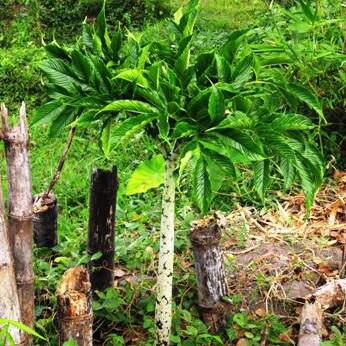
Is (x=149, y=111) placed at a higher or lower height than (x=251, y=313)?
higher

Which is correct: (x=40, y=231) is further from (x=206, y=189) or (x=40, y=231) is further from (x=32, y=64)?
(x=32, y=64)

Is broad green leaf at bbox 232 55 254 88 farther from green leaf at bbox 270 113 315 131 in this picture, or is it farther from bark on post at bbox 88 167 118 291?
bark on post at bbox 88 167 118 291

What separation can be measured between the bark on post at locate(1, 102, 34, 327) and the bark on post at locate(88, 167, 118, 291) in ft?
1.66

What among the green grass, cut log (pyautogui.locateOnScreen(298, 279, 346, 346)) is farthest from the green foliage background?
cut log (pyautogui.locateOnScreen(298, 279, 346, 346))

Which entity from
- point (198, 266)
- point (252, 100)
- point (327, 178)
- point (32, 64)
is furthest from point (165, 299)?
point (32, 64)

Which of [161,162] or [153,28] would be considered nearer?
[161,162]

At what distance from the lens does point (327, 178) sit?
14.6 ft

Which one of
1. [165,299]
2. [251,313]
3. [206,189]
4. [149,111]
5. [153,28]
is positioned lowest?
[251,313]

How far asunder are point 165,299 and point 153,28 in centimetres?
526

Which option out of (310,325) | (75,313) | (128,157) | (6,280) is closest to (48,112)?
(6,280)

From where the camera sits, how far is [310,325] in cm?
290

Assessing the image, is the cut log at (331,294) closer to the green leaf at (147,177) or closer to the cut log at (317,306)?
the cut log at (317,306)

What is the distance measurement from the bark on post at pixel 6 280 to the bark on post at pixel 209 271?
2.83ft

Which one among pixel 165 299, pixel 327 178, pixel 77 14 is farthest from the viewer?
pixel 77 14
